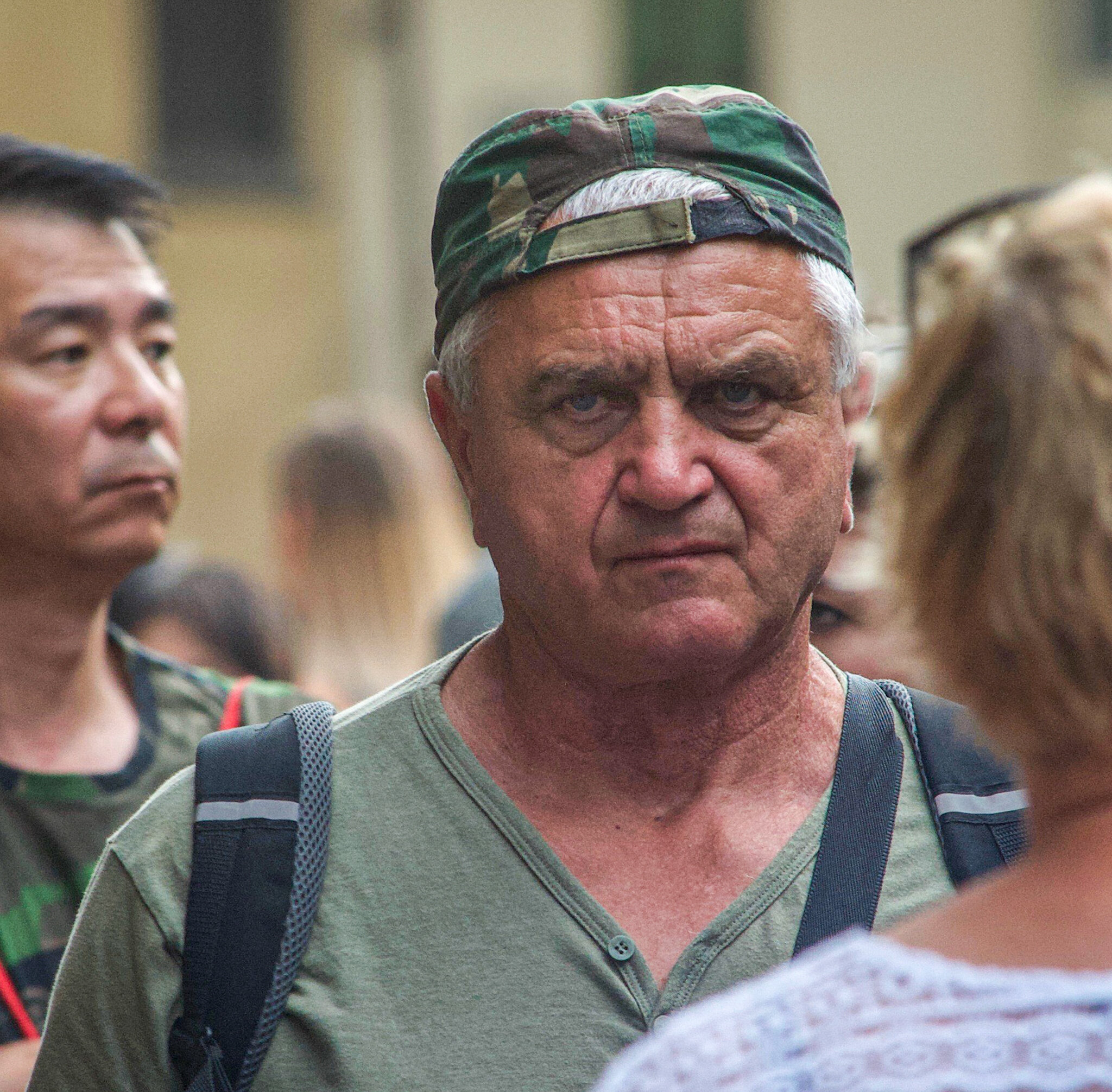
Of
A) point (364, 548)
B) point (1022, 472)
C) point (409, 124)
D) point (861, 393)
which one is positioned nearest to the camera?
point (1022, 472)

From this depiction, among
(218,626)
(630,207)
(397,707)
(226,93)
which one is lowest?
(218,626)

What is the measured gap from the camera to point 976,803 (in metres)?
2.12

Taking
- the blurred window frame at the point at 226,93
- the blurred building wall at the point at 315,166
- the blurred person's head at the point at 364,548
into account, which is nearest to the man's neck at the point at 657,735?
the blurred person's head at the point at 364,548

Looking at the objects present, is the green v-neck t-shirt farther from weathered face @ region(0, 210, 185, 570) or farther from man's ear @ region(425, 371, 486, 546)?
weathered face @ region(0, 210, 185, 570)

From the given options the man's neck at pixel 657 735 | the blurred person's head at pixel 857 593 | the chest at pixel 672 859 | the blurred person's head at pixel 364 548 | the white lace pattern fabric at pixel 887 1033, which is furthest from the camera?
the blurred person's head at pixel 364 548

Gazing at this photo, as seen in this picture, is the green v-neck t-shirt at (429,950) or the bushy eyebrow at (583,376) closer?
the green v-neck t-shirt at (429,950)

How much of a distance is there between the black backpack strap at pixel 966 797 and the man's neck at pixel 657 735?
0.42 ft

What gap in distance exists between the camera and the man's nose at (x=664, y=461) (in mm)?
2061

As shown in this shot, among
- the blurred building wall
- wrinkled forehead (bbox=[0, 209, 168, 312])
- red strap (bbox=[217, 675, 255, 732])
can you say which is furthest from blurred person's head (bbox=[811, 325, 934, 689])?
the blurred building wall

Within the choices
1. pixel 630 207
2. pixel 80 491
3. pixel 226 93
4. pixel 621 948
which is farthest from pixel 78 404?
pixel 226 93

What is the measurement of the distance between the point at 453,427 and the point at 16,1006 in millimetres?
1142

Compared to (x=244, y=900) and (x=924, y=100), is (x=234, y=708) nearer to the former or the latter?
(x=244, y=900)

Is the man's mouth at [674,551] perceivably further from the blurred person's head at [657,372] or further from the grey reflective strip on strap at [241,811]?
the grey reflective strip on strap at [241,811]

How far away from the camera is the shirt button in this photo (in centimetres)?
199
